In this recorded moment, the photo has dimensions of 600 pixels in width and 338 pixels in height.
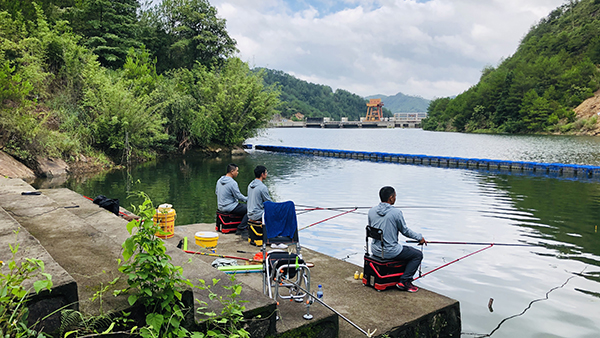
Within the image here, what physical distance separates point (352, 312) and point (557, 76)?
9891 centimetres

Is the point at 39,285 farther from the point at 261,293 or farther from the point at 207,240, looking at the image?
the point at 207,240

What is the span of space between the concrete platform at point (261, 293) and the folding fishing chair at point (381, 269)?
132 millimetres

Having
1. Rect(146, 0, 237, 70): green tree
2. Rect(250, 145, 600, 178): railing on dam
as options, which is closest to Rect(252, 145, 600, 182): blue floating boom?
Rect(250, 145, 600, 178): railing on dam

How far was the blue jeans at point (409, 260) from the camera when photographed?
591 centimetres

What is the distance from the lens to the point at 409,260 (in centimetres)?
599

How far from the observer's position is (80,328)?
301cm

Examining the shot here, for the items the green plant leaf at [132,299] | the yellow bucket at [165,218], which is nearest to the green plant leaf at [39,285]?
the green plant leaf at [132,299]

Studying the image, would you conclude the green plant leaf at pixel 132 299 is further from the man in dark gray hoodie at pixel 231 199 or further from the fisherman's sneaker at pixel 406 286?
the man in dark gray hoodie at pixel 231 199

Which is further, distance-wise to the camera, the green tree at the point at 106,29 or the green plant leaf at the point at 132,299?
the green tree at the point at 106,29

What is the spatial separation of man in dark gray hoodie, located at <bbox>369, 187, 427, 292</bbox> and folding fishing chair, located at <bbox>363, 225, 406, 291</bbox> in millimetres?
61

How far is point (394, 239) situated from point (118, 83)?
2723 centimetres

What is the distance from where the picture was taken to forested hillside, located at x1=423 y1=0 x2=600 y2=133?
78500 millimetres

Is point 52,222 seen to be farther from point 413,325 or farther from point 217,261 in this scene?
point 413,325

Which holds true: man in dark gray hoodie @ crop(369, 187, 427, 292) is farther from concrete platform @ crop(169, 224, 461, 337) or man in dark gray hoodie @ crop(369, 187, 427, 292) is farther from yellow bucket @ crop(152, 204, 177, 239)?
yellow bucket @ crop(152, 204, 177, 239)
